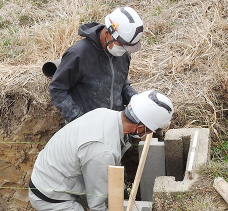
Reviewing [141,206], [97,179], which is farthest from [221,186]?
[97,179]

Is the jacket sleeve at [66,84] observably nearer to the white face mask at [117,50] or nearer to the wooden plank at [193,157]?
the white face mask at [117,50]

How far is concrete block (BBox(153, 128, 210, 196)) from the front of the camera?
134 inches

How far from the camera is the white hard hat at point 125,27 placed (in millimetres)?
3910

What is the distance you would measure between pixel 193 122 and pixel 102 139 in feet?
7.11

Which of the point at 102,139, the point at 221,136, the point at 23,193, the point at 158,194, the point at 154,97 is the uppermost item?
the point at 154,97

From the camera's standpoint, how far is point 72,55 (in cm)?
393

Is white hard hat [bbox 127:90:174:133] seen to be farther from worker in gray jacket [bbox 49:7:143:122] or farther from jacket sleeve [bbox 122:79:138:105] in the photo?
jacket sleeve [bbox 122:79:138:105]

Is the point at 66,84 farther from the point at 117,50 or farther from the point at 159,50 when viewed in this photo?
the point at 159,50

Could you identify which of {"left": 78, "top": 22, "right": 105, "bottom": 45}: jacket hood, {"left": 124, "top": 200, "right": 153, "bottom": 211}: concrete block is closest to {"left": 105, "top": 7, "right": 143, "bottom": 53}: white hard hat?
{"left": 78, "top": 22, "right": 105, "bottom": 45}: jacket hood

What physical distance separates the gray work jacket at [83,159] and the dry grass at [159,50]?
1605 millimetres

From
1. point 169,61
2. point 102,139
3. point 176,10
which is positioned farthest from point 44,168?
point 176,10

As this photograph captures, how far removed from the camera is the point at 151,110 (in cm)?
337

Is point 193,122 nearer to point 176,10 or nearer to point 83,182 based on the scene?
point 83,182

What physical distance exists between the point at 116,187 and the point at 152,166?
4.55 feet
